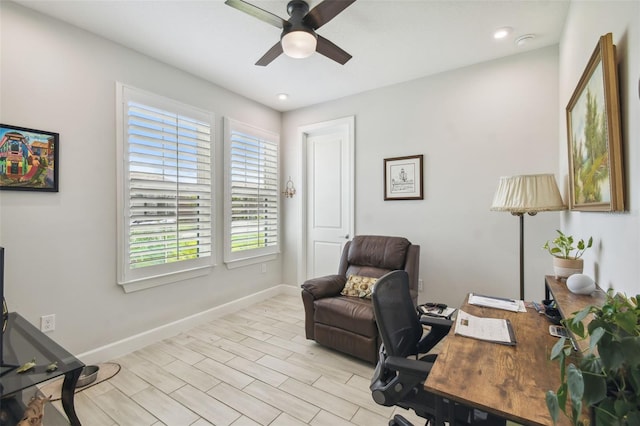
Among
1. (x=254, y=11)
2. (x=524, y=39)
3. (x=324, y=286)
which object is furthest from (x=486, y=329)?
(x=524, y=39)

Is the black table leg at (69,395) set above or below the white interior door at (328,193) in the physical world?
below

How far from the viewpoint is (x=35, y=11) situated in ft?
7.13

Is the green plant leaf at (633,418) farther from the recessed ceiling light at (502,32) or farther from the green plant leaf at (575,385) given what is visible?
the recessed ceiling light at (502,32)

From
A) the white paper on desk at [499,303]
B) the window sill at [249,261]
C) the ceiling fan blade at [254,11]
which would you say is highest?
the ceiling fan blade at [254,11]

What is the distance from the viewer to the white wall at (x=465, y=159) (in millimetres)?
2773

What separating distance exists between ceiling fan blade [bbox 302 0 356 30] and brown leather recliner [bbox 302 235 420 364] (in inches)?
83.4

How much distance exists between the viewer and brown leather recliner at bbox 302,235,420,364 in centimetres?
248

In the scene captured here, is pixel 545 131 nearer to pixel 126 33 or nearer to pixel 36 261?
pixel 126 33

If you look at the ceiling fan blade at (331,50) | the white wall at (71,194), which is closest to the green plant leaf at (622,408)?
the ceiling fan blade at (331,50)

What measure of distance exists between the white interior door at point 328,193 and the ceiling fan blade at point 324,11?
1867 mm

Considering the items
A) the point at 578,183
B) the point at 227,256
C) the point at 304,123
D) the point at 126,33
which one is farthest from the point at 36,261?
the point at 578,183

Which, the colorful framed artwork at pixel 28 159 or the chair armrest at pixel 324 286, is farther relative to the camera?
the chair armrest at pixel 324 286

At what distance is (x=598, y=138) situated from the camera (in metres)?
1.36

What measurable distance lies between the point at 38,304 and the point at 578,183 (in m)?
3.77
